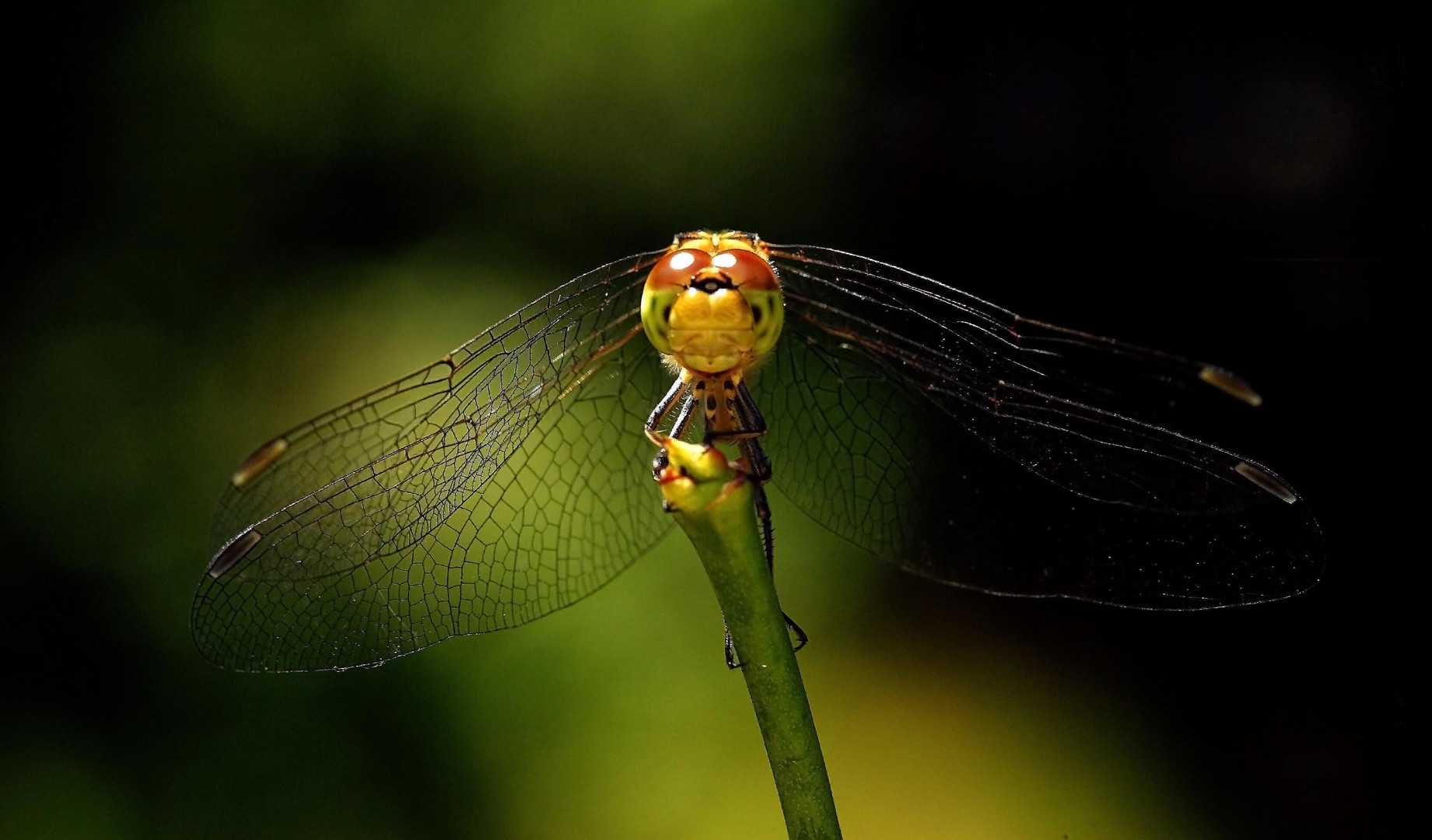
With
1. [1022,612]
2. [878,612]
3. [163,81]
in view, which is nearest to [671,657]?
[878,612]

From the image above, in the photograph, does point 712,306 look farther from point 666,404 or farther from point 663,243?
point 663,243

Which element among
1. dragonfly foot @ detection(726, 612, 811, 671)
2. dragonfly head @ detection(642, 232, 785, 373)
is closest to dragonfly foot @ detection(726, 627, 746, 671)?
dragonfly foot @ detection(726, 612, 811, 671)

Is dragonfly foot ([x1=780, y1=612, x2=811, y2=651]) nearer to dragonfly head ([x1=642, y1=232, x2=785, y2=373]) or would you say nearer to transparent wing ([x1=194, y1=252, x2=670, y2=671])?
dragonfly head ([x1=642, y1=232, x2=785, y2=373])

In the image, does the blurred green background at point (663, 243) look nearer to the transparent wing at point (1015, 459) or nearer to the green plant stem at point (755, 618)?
the transparent wing at point (1015, 459)

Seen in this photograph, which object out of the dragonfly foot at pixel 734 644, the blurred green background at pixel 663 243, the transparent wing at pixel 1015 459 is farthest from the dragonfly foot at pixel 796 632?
the blurred green background at pixel 663 243

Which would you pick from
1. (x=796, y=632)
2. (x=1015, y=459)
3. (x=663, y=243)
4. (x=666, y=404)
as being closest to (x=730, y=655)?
(x=796, y=632)
